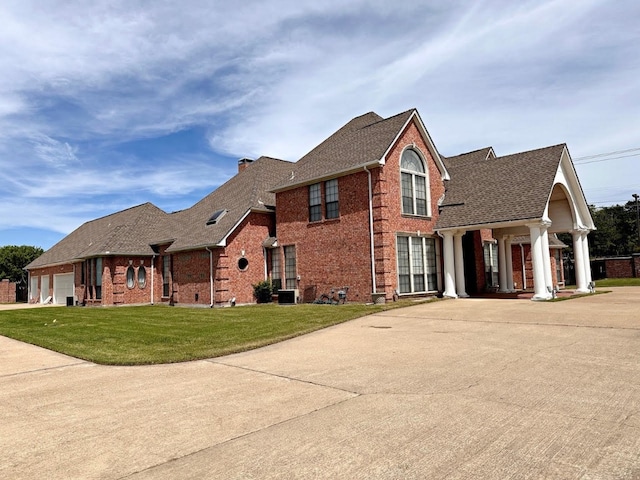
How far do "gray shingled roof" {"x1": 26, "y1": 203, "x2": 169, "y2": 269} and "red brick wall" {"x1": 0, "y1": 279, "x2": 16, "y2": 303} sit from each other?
22.2ft

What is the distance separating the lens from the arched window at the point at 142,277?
94.9 feet

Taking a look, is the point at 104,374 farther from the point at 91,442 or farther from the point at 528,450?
the point at 528,450

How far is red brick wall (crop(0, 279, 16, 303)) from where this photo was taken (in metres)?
44.8

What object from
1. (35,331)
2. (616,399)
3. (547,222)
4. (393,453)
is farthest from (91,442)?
(547,222)

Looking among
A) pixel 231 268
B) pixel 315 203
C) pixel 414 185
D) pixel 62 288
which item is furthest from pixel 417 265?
pixel 62 288

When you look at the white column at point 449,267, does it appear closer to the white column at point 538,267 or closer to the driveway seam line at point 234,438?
the white column at point 538,267

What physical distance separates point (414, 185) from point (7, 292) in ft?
143

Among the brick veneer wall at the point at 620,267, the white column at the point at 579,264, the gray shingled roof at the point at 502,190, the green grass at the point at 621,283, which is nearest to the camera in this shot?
the gray shingled roof at the point at 502,190

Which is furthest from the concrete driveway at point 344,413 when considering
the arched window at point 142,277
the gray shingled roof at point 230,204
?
the arched window at point 142,277

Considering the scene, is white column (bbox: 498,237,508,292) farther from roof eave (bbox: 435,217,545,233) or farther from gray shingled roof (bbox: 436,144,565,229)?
roof eave (bbox: 435,217,545,233)

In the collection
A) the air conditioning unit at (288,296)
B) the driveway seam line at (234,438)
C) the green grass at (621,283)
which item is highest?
the air conditioning unit at (288,296)

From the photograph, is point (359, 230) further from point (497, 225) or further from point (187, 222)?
point (187, 222)

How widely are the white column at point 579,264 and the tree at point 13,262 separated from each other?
216 feet

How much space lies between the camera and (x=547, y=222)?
17.2m
